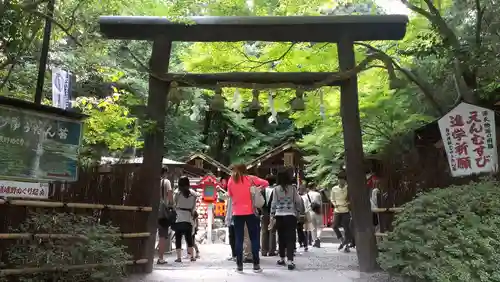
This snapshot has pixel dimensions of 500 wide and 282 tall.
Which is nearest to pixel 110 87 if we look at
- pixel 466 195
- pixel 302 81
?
pixel 302 81

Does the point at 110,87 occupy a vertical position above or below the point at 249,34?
above

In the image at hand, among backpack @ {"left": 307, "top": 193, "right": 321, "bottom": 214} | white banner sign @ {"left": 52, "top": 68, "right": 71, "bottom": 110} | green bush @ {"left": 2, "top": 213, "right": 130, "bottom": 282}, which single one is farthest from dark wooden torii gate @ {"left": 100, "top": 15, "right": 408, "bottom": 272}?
backpack @ {"left": 307, "top": 193, "right": 321, "bottom": 214}

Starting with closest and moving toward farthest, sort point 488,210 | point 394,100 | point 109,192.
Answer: point 488,210 < point 109,192 < point 394,100

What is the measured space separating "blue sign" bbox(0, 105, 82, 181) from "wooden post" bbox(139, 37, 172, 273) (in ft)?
6.31

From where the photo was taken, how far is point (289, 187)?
8.95 meters

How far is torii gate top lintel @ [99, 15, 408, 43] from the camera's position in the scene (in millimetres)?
8539

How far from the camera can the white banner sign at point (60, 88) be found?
9688mm

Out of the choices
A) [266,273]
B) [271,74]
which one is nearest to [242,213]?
[266,273]

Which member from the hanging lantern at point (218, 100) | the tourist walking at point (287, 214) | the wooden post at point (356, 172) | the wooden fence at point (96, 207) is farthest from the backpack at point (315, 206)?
the wooden fence at point (96, 207)

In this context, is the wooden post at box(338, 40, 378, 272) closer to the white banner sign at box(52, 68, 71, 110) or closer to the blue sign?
the blue sign

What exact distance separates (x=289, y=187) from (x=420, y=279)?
3530mm

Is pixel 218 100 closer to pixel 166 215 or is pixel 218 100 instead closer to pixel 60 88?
pixel 166 215

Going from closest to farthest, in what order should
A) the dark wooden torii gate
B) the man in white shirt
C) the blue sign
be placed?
1. the blue sign
2. the dark wooden torii gate
3. the man in white shirt

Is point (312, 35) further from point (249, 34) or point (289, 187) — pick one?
point (289, 187)
